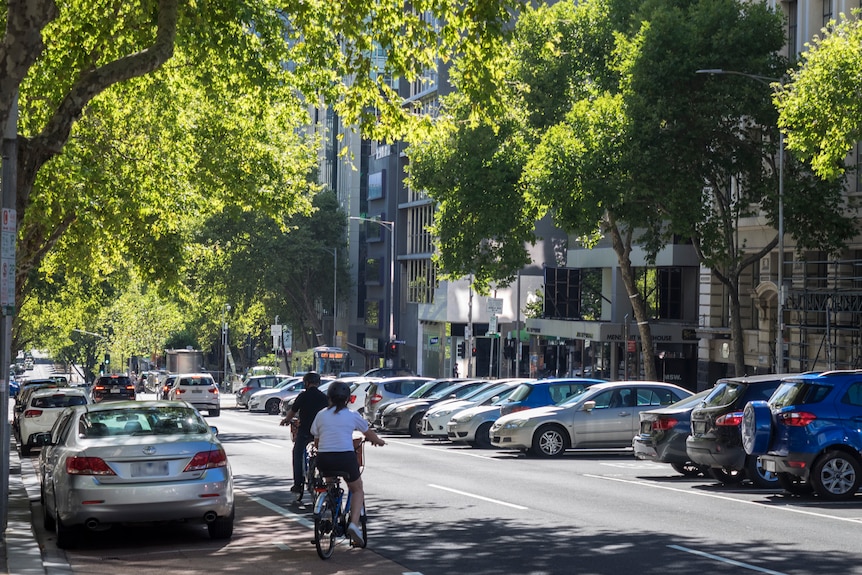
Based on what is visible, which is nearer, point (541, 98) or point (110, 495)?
point (110, 495)

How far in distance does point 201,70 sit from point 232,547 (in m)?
10.7

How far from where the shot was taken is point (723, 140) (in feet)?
132

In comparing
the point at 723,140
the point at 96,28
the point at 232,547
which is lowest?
the point at 232,547

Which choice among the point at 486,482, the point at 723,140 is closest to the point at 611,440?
the point at 486,482

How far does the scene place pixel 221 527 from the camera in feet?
47.5

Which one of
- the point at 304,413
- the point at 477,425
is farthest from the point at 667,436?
the point at 477,425

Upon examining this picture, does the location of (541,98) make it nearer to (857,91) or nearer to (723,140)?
(723,140)

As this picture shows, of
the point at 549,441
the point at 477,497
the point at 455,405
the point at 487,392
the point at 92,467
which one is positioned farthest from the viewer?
the point at 455,405

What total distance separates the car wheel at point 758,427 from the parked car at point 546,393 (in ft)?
35.8

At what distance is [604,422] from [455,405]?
708 centimetres

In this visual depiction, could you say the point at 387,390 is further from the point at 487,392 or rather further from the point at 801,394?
the point at 801,394

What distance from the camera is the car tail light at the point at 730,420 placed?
19484mm

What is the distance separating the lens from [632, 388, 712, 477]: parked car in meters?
21.6

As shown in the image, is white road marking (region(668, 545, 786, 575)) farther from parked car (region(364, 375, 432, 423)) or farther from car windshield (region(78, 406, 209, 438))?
parked car (region(364, 375, 432, 423))
